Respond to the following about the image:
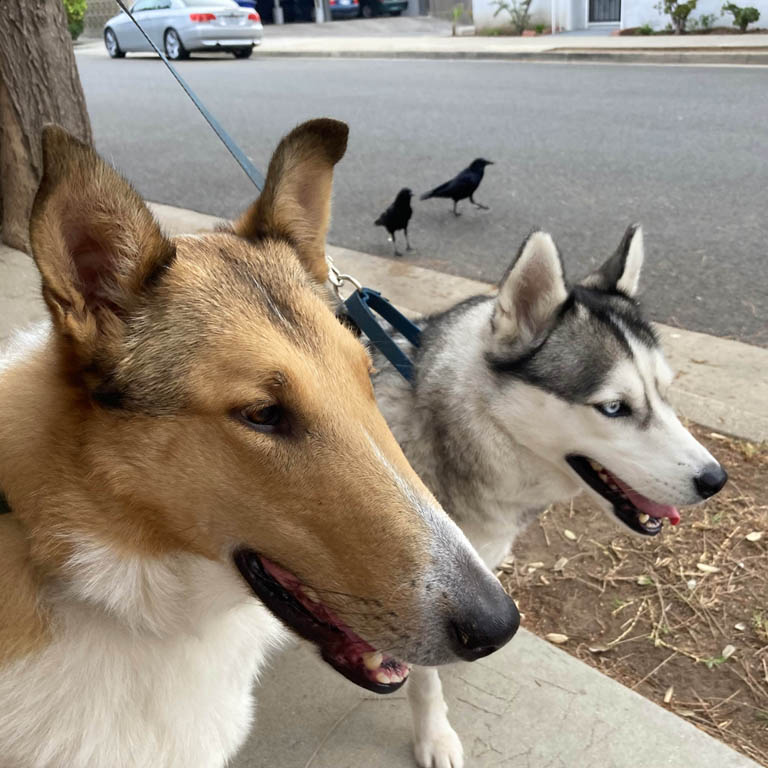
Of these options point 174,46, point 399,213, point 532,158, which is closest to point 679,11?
point 174,46

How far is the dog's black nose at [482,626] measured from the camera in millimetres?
1643

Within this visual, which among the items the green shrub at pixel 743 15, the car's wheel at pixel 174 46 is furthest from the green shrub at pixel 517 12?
the car's wheel at pixel 174 46

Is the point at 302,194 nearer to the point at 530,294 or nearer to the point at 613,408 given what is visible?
the point at 530,294

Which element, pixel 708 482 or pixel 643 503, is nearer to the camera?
pixel 708 482

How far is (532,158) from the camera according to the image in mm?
9617

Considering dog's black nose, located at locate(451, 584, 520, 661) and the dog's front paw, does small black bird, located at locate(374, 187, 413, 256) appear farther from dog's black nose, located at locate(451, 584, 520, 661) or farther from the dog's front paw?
dog's black nose, located at locate(451, 584, 520, 661)

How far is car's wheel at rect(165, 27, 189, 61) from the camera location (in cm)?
2255

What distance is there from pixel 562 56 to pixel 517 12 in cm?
831

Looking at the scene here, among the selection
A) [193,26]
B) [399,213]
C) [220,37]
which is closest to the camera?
[399,213]

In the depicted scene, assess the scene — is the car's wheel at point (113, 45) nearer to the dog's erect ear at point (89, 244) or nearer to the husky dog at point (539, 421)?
the husky dog at point (539, 421)

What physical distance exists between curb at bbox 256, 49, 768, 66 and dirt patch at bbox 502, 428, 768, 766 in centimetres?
1517

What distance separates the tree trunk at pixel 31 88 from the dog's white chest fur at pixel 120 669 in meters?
4.17

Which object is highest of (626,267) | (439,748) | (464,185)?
(626,267)

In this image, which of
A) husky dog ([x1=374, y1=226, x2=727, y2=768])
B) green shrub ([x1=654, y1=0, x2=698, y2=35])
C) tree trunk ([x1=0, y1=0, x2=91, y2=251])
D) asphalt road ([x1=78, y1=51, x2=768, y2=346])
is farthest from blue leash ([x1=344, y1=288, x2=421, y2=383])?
green shrub ([x1=654, y1=0, x2=698, y2=35])
